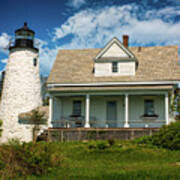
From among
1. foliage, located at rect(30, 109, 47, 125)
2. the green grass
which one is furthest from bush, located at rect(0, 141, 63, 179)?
foliage, located at rect(30, 109, 47, 125)

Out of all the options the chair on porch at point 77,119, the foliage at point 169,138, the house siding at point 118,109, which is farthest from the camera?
the chair on porch at point 77,119

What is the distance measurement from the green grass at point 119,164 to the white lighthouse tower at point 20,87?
10942 mm

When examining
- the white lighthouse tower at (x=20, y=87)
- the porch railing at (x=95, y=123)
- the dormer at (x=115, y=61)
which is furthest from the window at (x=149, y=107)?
the white lighthouse tower at (x=20, y=87)

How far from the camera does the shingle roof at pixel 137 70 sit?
916 inches

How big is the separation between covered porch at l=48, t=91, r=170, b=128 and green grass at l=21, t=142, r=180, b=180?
261 inches

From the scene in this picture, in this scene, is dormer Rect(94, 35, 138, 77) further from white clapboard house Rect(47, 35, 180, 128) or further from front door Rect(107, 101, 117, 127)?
front door Rect(107, 101, 117, 127)

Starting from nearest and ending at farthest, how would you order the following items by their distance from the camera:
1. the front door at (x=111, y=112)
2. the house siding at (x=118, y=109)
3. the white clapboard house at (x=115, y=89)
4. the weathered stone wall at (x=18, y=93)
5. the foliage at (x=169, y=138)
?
the foliage at (x=169, y=138) → the white clapboard house at (x=115, y=89) → the house siding at (x=118, y=109) → the front door at (x=111, y=112) → the weathered stone wall at (x=18, y=93)

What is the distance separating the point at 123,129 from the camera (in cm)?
2102

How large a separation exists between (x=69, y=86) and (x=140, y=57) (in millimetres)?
6483

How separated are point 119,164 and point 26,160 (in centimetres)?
345

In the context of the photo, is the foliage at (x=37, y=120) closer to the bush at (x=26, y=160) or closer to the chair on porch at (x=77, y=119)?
the chair on porch at (x=77, y=119)

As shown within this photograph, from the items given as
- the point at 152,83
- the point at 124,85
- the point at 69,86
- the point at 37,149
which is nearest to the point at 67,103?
the point at 69,86

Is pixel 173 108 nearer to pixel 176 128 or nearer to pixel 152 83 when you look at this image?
pixel 152 83

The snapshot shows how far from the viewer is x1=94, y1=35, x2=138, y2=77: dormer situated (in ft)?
79.3
